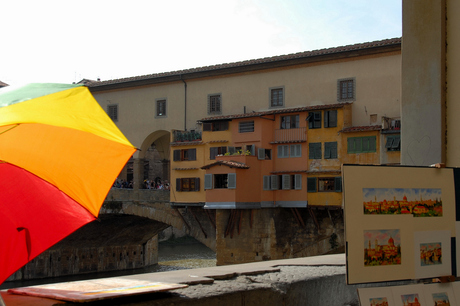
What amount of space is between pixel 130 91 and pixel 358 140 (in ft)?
45.4

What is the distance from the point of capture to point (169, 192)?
28.5 meters

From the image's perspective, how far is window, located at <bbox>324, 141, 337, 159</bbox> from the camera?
24.0 m

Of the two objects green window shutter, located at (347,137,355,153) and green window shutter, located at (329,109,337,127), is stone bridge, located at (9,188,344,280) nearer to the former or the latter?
green window shutter, located at (347,137,355,153)

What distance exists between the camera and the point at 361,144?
76.2 feet

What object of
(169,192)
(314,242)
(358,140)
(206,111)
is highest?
(206,111)

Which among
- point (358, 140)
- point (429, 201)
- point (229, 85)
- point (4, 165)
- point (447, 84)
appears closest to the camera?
point (429, 201)

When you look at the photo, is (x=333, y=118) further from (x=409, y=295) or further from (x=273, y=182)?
(x=409, y=295)

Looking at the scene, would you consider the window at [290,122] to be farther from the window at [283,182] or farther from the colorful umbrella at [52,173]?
the colorful umbrella at [52,173]

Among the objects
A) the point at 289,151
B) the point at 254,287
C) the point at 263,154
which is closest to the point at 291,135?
the point at 289,151

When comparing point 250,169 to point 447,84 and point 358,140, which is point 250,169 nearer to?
point 358,140

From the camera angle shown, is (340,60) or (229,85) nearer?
(340,60)

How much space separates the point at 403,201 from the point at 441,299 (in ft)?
1.97

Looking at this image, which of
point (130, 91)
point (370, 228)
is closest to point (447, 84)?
point (370, 228)

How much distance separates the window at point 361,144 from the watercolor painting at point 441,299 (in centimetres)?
2042
